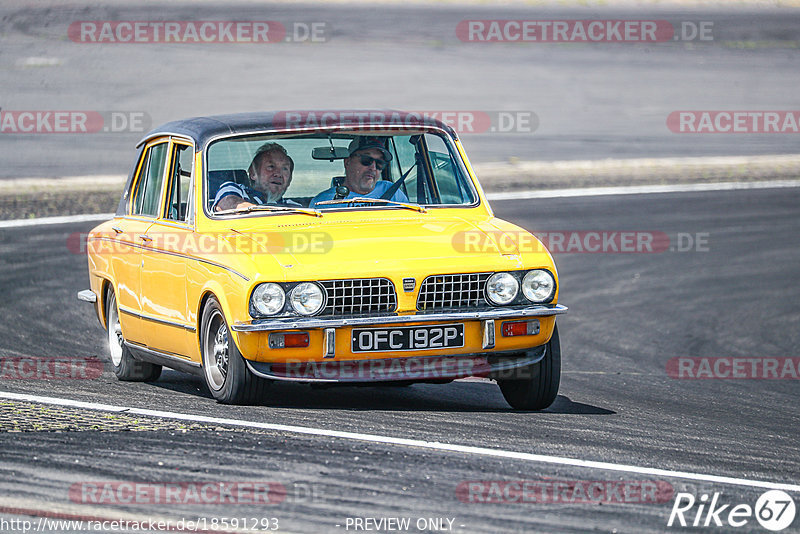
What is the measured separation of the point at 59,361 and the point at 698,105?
75.5 feet

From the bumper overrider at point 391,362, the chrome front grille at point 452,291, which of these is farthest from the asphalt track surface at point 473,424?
the chrome front grille at point 452,291

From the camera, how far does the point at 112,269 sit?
1012 cm

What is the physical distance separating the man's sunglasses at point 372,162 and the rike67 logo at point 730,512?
3.80 m

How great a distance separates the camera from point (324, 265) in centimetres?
796

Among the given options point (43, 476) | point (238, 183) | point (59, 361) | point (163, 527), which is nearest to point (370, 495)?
point (163, 527)

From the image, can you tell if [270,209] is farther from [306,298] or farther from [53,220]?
[53,220]

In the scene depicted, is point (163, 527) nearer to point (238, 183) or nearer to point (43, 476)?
point (43, 476)

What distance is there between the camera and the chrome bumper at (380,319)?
310 inches

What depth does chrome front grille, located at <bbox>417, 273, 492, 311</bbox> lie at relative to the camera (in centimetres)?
809

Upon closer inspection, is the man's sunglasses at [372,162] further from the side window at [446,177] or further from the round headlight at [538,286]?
the round headlight at [538,286]

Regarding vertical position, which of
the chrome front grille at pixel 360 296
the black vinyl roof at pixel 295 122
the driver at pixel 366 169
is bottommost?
the chrome front grille at pixel 360 296

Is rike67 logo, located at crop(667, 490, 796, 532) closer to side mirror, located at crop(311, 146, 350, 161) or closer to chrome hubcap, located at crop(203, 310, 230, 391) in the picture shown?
chrome hubcap, located at crop(203, 310, 230, 391)

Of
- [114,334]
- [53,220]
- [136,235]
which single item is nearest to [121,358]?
[114,334]

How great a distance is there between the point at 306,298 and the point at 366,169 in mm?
1716
